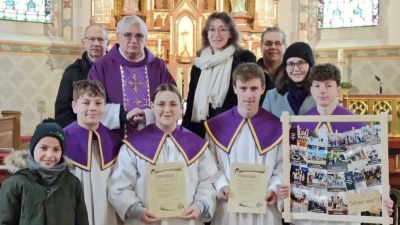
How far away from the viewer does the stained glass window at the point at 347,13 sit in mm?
11102

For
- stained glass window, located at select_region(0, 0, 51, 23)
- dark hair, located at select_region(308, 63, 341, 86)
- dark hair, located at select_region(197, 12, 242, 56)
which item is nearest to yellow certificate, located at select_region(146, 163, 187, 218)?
dark hair, located at select_region(308, 63, 341, 86)

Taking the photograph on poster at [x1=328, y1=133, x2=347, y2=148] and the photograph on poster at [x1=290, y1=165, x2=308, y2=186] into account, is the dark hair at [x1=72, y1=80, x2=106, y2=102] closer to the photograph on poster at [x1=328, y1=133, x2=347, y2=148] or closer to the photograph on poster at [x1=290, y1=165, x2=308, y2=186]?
the photograph on poster at [x1=290, y1=165, x2=308, y2=186]

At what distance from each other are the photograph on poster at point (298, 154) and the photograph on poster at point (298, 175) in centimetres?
3

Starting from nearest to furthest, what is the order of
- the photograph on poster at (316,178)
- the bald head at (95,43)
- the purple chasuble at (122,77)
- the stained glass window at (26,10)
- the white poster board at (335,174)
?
the white poster board at (335,174) < the photograph on poster at (316,178) < the purple chasuble at (122,77) < the bald head at (95,43) < the stained glass window at (26,10)

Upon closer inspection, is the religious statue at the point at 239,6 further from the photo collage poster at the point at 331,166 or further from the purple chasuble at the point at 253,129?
the photo collage poster at the point at 331,166

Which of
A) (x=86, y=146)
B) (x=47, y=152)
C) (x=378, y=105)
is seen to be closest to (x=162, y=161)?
(x=86, y=146)

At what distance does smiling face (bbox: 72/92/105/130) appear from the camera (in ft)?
10.5

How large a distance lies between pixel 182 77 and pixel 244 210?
6.63 meters

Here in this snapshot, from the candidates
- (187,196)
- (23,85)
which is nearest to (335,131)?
(187,196)

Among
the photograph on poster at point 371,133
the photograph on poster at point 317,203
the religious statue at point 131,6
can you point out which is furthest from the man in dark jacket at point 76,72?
the religious statue at point 131,6

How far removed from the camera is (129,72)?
3.72m

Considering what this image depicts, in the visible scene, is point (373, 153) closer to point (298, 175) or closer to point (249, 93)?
point (298, 175)

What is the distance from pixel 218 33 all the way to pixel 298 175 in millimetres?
1164

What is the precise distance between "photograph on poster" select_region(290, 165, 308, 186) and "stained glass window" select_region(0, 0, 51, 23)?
875 cm
